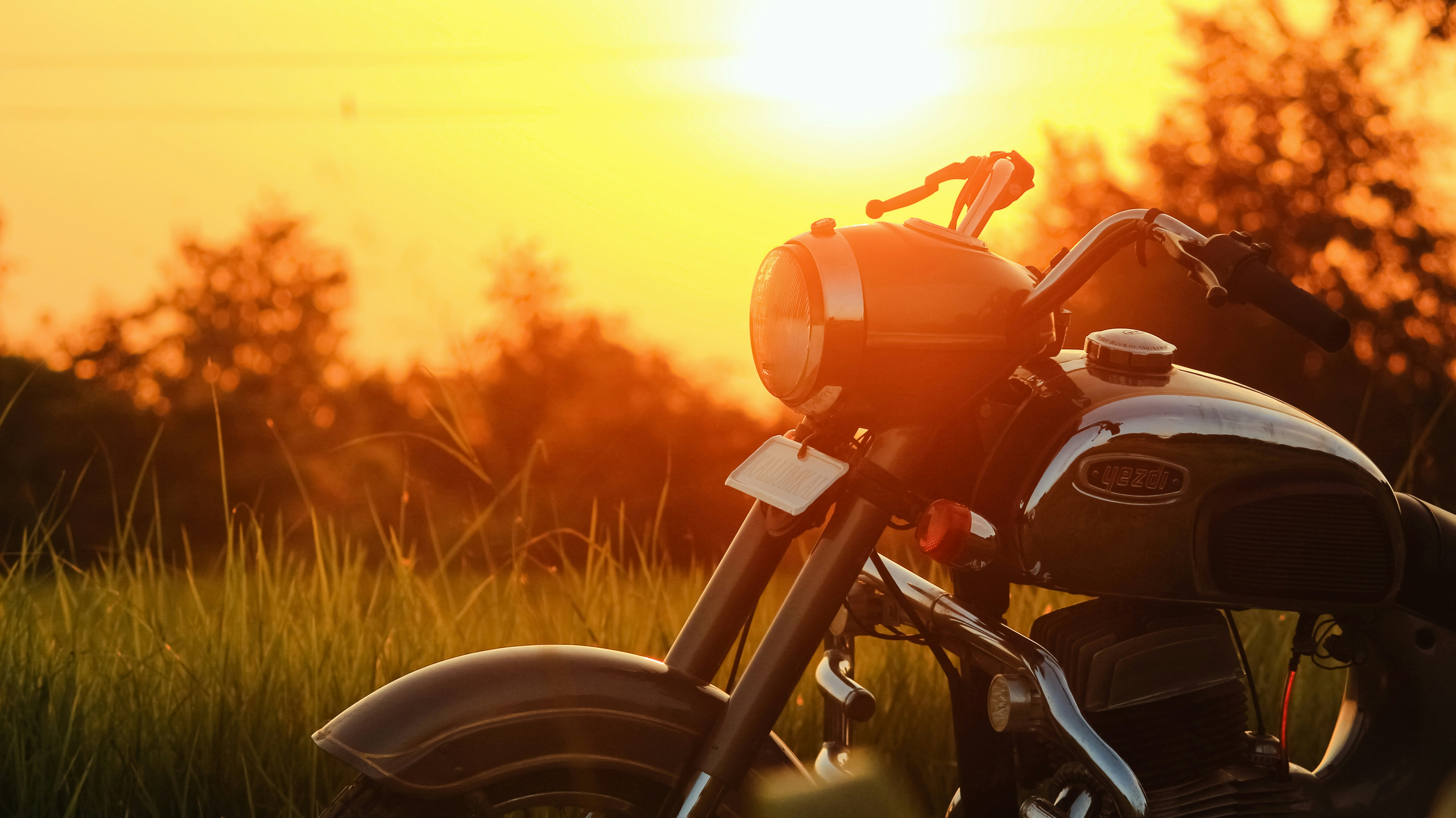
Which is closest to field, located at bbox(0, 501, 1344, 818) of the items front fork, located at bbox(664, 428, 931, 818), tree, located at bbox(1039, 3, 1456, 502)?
front fork, located at bbox(664, 428, 931, 818)

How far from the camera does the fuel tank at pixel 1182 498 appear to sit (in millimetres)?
1529

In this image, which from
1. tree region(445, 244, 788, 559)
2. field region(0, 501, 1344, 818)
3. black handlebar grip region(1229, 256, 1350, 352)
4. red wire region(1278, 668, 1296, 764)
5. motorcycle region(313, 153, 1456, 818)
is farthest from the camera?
tree region(445, 244, 788, 559)

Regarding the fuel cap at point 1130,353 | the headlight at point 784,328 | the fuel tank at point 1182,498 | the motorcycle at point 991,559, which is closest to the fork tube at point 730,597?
the motorcycle at point 991,559

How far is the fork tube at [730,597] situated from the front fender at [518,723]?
0.07 meters

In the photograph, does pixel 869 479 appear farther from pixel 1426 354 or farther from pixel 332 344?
pixel 332 344

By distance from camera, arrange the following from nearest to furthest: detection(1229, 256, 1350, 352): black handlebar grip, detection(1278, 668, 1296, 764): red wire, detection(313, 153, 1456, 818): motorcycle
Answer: detection(1229, 256, 1350, 352): black handlebar grip → detection(313, 153, 1456, 818): motorcycle → detection(1278, 668, 1296, 764): red wire

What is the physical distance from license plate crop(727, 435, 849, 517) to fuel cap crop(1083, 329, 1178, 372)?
1.37 feet

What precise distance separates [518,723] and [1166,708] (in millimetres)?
907

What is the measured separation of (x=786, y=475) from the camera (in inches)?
62.8

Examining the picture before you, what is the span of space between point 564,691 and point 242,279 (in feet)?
103

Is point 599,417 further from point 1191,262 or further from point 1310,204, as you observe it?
point 1191,262

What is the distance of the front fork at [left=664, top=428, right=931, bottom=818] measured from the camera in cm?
148

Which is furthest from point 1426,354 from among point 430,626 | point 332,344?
point 332,344

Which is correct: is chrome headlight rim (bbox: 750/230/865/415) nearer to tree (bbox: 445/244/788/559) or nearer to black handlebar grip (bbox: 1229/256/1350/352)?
black handlebar grip (bbox: 1229/256/1350/352)
